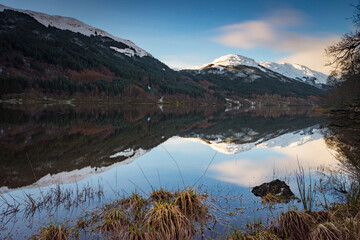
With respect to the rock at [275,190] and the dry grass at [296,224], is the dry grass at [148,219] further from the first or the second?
the rock at [275,190]

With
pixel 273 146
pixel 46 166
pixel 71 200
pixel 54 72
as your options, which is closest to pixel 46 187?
pixel 71 200

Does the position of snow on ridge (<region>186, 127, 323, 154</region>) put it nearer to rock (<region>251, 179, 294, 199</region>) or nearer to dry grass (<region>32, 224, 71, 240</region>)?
rock (<region>251, 179, 294, 199</region>)

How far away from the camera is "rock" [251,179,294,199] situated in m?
8.08

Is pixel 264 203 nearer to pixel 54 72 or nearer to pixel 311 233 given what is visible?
pixel 311 233

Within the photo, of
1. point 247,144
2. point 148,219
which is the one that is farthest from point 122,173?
point 247,144

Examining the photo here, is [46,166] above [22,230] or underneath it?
underneath

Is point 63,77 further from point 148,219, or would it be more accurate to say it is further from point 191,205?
point 148,219

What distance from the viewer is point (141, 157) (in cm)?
1438

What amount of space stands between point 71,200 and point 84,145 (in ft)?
34.6

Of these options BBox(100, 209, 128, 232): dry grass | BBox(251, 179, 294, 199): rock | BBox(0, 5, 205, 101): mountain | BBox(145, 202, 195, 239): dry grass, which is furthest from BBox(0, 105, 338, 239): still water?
BBox(0, 5, 205, 101): mountain

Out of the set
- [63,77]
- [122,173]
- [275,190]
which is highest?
[63,77]

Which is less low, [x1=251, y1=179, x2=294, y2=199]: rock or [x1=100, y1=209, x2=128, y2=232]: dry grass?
[x1=251, y1=179, x2=294, y2=199]: rock

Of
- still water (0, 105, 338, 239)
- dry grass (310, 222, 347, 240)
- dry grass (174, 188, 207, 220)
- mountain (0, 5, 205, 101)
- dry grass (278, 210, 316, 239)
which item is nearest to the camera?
dry grass (310, 222, 347, 240)

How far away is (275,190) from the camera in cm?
832
